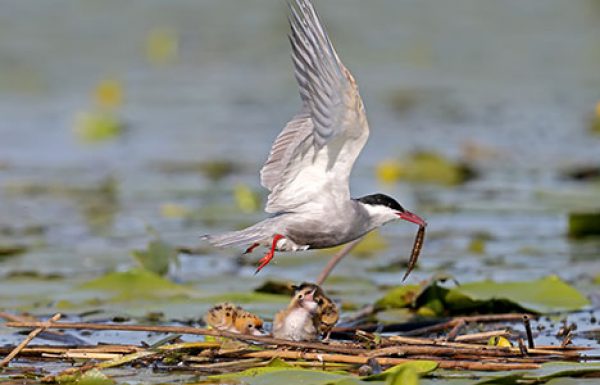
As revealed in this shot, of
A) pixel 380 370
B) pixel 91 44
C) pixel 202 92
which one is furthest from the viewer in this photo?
pixel 91 44

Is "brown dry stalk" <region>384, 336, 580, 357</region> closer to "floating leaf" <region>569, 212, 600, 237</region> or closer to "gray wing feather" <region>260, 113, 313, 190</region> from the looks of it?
"gray wing feather" <region>260, 113, 313, 190</region>

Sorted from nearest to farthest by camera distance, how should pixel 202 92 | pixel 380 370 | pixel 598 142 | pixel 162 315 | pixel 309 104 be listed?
pixel 380 370, pixel 309 104, pixel 162 315, pixel 598 142, pixel 202 92

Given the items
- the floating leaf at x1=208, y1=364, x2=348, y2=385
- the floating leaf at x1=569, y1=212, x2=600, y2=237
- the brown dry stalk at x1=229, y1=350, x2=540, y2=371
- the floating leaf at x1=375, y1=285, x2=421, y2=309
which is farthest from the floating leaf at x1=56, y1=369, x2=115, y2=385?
the floating leaf at x1=569, y1=212, x2=600, y2=237

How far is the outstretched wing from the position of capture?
6.04 metres

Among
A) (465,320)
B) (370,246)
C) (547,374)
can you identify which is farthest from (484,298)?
(370,246)

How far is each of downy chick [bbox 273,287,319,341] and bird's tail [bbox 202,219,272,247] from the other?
0.33 meters

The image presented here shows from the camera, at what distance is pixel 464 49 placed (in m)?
19.2

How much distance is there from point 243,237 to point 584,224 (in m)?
4.04

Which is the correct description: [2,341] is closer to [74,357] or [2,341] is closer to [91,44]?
[74,357]

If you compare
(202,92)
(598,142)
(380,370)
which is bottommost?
(380,370)

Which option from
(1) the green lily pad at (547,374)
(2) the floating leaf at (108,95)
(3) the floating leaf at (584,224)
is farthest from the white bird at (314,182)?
(2) the floating leaf at (108,95)

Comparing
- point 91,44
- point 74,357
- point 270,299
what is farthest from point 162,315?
point 91,44

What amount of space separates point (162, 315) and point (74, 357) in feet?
4.83

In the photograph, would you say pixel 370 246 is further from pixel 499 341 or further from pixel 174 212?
pixel 499 341
